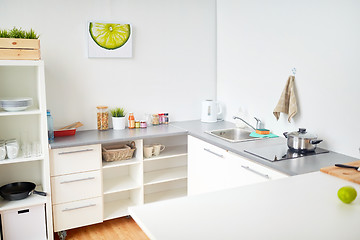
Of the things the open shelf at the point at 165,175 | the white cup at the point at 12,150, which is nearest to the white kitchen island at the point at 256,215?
the white cup at the point at 12,150

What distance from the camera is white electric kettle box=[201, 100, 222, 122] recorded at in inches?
142

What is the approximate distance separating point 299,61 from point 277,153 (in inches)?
31.7

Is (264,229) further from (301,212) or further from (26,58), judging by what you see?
(26,58)

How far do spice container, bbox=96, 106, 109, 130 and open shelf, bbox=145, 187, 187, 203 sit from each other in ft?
2.81

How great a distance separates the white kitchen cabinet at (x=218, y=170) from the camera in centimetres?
242

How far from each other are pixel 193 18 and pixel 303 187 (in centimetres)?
239

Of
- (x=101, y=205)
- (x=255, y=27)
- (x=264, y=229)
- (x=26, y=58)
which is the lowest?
(x=101, y=205)

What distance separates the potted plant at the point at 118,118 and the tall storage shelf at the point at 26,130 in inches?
25.5

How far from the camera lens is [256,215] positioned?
4.60 ft

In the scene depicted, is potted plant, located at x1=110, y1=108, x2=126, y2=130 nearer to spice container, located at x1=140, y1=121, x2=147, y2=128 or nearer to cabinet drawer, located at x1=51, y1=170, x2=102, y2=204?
spice container, located at x1=140, y1=121, x2=147, y2=128

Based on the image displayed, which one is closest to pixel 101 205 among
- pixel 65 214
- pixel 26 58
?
pixel 65 214

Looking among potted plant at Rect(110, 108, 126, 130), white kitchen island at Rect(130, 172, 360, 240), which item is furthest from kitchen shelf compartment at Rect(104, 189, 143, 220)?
white kitchen island at Rect(130, 172, 360, 240)

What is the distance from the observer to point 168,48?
140 inches

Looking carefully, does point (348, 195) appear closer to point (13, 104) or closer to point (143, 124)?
point (143, 124)
